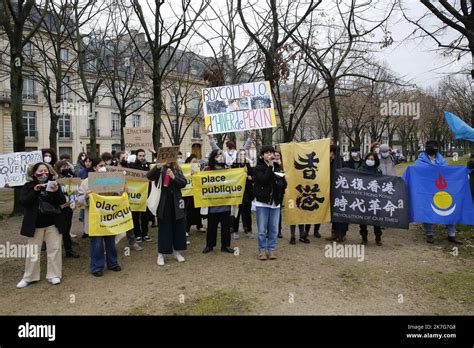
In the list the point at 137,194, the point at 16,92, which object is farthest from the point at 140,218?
the point at 16,92

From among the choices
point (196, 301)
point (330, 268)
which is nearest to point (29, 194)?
point (196, 301)

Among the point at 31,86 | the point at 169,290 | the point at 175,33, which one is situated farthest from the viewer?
the point at 31,86

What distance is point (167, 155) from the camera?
632cm

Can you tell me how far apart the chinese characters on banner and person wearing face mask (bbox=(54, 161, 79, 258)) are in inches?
220

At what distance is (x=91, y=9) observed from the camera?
1560 centimetres

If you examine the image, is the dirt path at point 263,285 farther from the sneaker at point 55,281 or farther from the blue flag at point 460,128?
the blue flag at point 460,128

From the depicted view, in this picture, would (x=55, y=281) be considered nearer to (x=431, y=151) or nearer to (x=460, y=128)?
(x=431, y=151)

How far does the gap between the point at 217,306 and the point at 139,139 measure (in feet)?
20.3

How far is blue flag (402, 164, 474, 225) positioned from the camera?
7.41 meters

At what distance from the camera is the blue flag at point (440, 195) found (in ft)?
24.3

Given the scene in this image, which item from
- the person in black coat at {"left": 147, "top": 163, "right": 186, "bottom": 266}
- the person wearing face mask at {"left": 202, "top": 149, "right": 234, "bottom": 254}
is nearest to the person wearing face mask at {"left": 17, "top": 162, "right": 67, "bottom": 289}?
the person in black coat at {"left": 147, "top": 163, "right": 186, "bottom": 266}

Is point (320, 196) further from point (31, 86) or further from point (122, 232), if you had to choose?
point (31, 86)

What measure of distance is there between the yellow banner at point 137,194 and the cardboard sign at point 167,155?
190cm

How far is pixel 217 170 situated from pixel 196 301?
10.3ft
